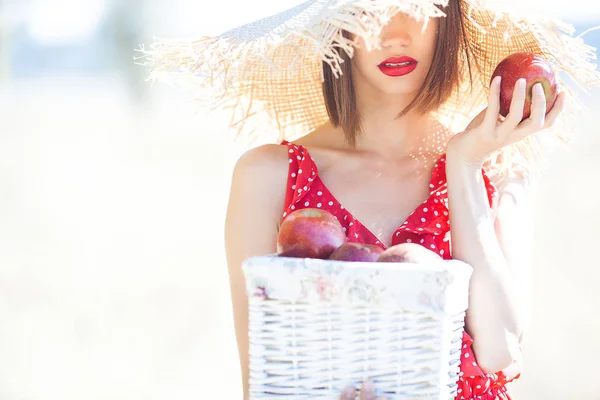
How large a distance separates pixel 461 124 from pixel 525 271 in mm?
567

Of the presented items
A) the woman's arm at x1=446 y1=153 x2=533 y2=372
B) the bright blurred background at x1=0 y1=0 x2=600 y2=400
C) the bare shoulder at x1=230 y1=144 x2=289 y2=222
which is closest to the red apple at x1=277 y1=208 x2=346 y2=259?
the woman's arm at x1=446 y1=153 x2=533 y2=372

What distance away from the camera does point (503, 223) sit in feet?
6.70

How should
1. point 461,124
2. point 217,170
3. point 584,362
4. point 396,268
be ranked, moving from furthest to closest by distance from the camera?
1. point 217,170
2. point 584,362
3. point 461,124
4. point 396,268

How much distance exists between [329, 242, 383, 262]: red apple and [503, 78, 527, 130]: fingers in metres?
0.46

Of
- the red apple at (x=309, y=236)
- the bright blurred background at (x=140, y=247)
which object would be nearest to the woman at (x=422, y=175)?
the bright blurred background at (x=140, y=247)

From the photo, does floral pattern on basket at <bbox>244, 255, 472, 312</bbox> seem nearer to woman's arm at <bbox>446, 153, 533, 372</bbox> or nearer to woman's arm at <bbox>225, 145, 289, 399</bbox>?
woman's arm at <bbox>446, 153, 533, 372</bbox>

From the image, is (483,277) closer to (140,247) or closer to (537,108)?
(537,108)

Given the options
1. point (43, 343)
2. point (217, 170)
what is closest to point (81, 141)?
point (217, 170)

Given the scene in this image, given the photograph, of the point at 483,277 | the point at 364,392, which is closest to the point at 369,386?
the point at 364,392

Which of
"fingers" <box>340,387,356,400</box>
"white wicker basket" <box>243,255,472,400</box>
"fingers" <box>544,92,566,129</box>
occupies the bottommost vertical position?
"fingers" <box>340,387,356,400</box>

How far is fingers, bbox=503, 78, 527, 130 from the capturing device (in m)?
1.74

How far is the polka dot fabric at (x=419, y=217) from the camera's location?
1.96 metres

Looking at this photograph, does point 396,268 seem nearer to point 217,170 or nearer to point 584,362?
point 584,362

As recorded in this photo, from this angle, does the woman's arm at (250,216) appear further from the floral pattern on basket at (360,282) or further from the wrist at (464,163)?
the floral pattern on basket at (360,282)
